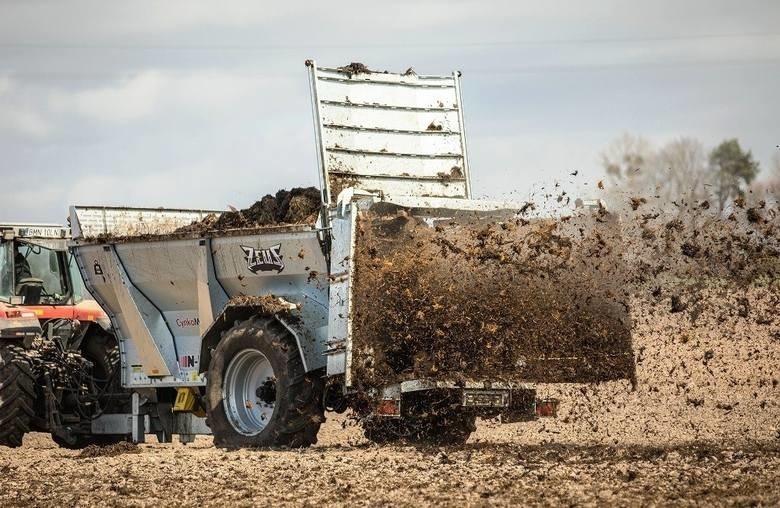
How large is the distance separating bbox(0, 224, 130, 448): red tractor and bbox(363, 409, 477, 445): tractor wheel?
12.0ft

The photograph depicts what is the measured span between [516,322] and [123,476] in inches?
140

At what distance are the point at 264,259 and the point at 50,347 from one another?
382 cm

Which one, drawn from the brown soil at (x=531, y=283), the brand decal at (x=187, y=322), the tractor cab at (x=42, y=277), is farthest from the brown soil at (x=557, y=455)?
the tractor cab at (x=42, y=277)

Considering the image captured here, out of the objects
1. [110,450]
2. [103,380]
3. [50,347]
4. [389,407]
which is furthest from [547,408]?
[50,347]

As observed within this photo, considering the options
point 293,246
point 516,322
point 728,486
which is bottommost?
point 728,486

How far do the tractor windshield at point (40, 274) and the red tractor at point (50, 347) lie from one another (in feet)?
0.04

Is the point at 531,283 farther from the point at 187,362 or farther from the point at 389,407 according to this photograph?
the point at 187,362

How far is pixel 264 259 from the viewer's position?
12.2m

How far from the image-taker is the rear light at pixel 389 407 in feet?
35.9

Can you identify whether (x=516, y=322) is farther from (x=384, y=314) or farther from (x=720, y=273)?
(x=720, y=273)

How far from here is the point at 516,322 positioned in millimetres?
11422

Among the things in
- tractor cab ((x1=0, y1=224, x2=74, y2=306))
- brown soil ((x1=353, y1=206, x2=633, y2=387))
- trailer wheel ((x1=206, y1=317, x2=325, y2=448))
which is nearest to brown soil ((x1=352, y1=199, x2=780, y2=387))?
brown soil ((x1=353, y1=206, x2=633, y2=387))

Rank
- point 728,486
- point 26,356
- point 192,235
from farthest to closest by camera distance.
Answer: point 26,356 < point 192,235 < point 728,486

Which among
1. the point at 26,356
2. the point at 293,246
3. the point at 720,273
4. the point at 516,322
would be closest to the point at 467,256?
the point at 516,322
